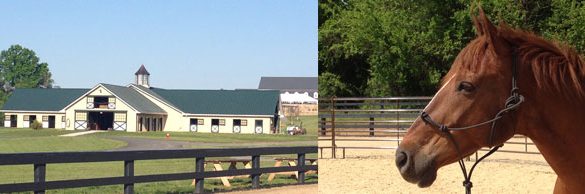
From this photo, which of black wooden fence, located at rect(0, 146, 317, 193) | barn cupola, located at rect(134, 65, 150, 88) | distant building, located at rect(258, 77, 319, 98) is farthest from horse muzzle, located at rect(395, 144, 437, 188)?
barn cupola, located at rect(134, 65, 150, 88)

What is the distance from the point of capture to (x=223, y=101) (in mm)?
11094

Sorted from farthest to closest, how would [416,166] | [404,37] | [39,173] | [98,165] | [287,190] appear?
[404,37] < [98,165] < [287,190] < [39,173] < [416,166]

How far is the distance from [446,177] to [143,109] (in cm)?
460

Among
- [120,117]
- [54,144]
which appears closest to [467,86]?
[54,144]

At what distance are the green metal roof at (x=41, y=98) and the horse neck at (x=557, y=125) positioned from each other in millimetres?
7933

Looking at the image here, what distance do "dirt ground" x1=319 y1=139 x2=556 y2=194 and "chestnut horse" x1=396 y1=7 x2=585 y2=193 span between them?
19.7 feet

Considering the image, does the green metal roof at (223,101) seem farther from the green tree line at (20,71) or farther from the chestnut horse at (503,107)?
the chestnut horse at (503,107)

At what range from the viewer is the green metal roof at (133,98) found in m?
9.62

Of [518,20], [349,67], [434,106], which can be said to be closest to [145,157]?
[434,106]

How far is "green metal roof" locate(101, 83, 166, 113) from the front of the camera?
31.6ft

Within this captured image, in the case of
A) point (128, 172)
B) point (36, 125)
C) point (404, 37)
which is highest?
point (404, 37)

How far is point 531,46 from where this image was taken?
185 cm

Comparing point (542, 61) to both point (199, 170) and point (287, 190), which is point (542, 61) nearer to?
point (199, 170)

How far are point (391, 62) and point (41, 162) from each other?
1540 cm
